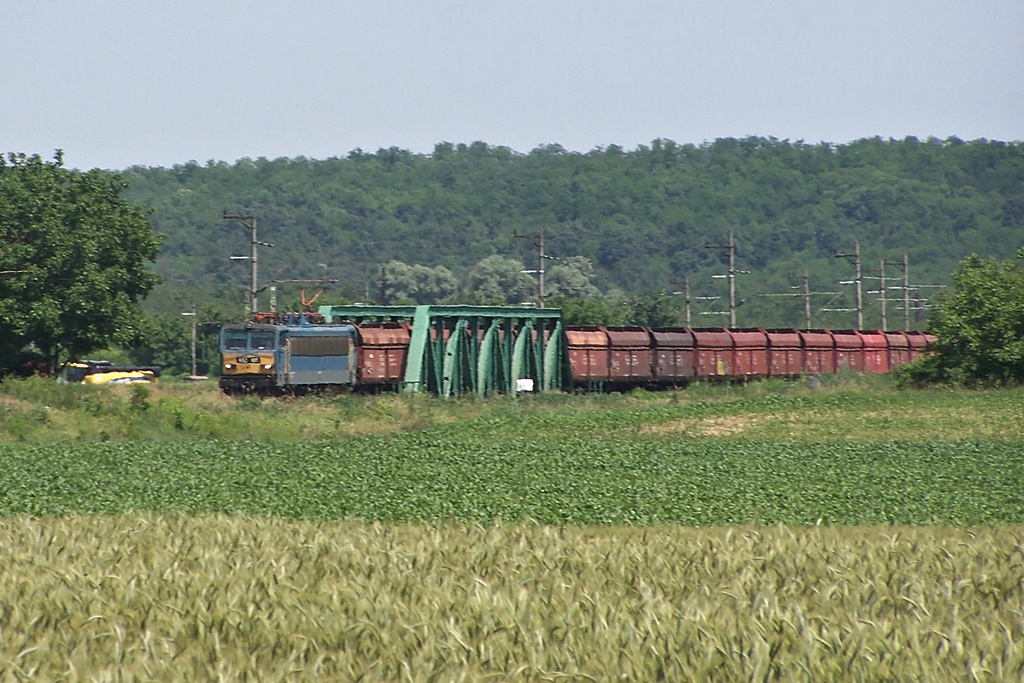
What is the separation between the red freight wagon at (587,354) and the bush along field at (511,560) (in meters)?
23.5

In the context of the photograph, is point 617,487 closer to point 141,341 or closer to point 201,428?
point 201,428

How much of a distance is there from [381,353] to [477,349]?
15.3ft

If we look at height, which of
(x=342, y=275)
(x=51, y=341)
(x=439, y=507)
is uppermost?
(x=342, y=275)

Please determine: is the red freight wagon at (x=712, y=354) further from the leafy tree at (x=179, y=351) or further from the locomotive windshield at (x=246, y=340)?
the leafy tree at (x=179, y=351)

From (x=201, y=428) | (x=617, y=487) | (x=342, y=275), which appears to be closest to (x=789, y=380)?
(x=201, y=428)

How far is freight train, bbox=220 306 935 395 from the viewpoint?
49.7 m

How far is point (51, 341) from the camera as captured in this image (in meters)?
53.2

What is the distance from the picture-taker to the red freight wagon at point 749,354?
2501 inches

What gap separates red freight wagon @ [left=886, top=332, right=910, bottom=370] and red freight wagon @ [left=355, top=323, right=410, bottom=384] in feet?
99.4

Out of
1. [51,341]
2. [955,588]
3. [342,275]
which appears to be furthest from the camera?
[342,275]

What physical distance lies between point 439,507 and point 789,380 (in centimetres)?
4556

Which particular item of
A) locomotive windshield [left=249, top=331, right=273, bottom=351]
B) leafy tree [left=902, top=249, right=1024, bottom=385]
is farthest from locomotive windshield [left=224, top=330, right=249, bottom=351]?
leafy tree [left=902, top=249, right=1024, bottom=385]

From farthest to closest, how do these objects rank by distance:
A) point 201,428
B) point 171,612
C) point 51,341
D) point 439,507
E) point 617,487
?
1. point 51,341
2. point 201,428
3. point 617,487
4. point 439,507
5. point 171,612

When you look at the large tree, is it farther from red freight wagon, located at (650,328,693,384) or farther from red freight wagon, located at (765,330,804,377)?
red freight wagon, located at (765,330,804,377)
